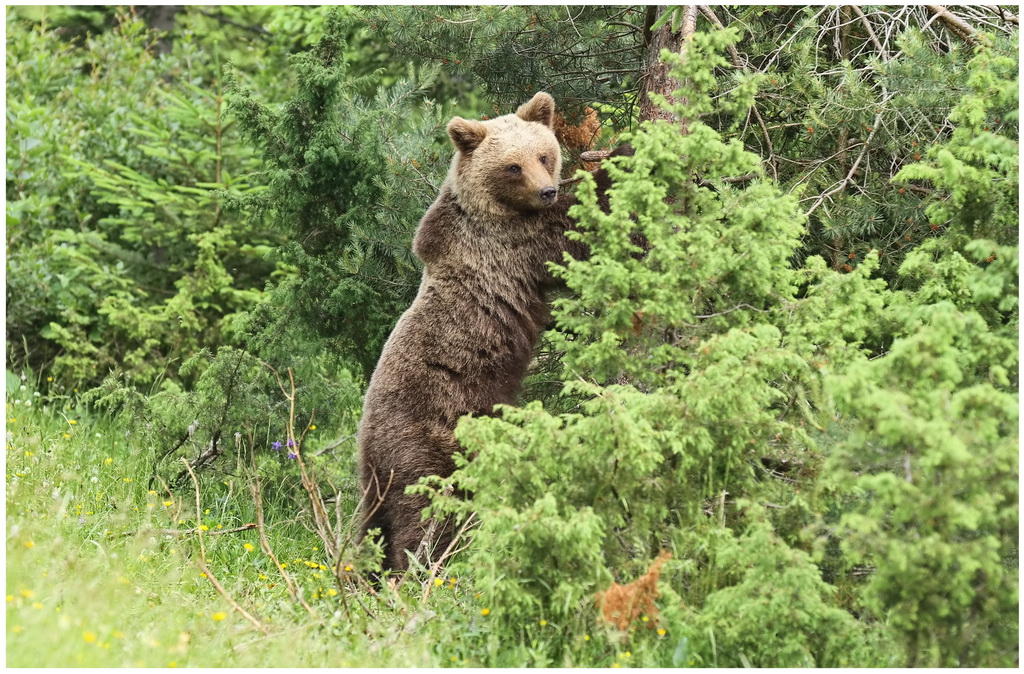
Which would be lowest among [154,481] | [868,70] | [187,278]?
[154,481]

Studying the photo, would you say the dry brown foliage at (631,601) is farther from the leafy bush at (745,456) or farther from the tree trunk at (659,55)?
the tree trunk at (659,55)

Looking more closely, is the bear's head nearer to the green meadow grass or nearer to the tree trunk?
the tree trunk

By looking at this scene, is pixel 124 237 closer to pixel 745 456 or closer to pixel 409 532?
pixel 409 532

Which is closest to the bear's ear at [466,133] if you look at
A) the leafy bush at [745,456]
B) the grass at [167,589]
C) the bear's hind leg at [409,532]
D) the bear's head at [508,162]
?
the bear's head at [508,162]

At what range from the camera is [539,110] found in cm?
614

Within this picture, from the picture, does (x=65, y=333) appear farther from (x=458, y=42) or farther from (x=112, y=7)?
(x=112, y=7)

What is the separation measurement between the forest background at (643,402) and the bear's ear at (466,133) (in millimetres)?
654

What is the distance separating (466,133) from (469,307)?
3.42ft

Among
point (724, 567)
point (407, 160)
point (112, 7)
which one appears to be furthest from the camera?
point (112, 7)

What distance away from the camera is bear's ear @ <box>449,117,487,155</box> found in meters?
6.00

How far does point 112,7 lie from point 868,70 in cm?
1158

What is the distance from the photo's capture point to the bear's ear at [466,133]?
600cm

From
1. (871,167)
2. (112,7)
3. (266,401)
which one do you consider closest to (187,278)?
(266,401)

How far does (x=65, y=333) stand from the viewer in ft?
28.0
